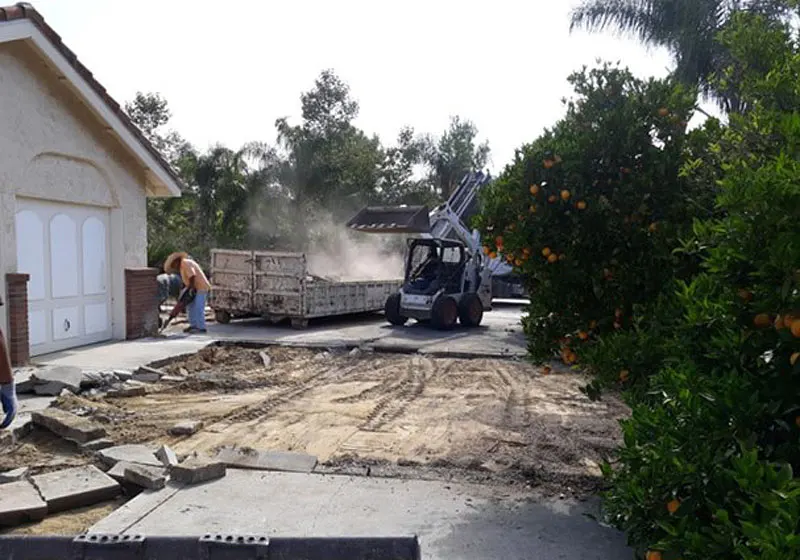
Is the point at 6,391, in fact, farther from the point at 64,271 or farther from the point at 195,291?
the point at 195,291

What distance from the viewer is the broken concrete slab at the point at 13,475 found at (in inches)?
229

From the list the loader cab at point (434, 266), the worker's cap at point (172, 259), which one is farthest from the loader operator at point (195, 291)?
the loader cab at point (434, 266)

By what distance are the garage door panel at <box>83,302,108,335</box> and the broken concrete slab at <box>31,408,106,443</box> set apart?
16.2ft

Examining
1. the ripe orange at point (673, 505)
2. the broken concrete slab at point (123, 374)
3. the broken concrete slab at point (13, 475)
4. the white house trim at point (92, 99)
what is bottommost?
the broken concrete slab at point (13, 475)

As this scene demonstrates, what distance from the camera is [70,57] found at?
10.8m

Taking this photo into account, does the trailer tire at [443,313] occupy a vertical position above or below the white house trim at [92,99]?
below

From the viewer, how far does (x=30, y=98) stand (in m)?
10.5

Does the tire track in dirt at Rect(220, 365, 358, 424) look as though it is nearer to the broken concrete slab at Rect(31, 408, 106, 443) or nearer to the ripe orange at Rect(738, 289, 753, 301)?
the broken concrete slab at Rect(31, 408, 106, 443)

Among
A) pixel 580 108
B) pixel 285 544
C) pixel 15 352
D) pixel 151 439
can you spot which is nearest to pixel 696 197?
pixel 580 108

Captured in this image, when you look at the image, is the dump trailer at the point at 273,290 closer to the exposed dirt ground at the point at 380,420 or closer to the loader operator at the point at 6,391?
the exposed dirt ground at the point at 380,420

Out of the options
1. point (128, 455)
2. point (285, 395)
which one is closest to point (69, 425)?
point (128, 455)

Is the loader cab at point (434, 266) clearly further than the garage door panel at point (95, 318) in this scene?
Yes

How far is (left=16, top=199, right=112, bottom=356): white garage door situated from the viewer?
35.4 ft

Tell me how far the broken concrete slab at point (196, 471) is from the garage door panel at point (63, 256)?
21.8ft
